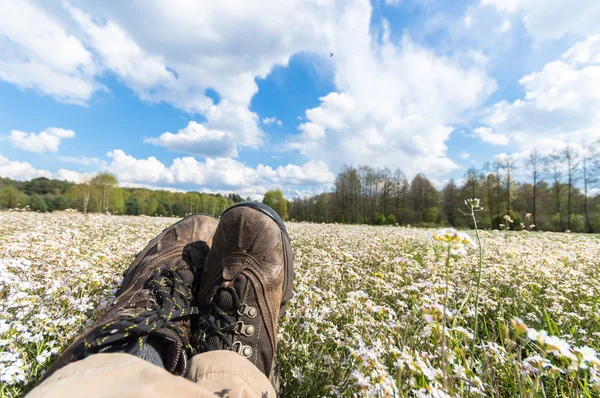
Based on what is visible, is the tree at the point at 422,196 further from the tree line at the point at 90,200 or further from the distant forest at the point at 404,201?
the tree line at the point at 90,200

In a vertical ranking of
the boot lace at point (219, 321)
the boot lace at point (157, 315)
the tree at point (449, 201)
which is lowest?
the boot lace at point (219, 321)

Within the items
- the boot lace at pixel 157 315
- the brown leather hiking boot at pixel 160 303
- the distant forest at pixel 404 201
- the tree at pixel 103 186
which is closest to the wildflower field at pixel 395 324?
the brown leather hiking boot at pixel 160 303

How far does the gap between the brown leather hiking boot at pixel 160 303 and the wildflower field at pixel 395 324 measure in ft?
1.34

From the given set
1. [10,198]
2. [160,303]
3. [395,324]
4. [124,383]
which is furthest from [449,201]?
[10,198]

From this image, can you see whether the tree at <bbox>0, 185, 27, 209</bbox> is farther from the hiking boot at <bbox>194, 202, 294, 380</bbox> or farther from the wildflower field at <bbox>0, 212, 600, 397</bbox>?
the hiking boot at <bbox>194, 202, 294, 380</bbox>

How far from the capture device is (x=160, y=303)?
1810mm

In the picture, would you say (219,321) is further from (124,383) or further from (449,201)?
(449,201)

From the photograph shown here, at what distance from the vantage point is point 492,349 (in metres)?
1.35

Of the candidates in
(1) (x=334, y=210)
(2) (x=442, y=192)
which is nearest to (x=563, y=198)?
(2) (x=442, y=192)

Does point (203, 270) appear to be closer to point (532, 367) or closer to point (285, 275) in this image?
point (285, 275)

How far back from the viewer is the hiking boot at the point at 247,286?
1.69 metres

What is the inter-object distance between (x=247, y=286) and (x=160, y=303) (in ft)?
1.94

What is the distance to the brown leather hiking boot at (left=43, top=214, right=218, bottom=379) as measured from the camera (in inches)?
45.6

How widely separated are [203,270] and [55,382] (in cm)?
138
